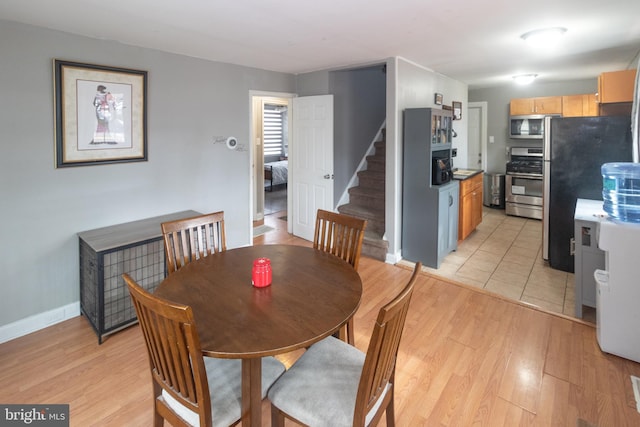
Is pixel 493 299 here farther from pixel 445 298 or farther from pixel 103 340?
pixel 103 340

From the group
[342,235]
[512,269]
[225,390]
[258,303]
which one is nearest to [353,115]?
[512,269]

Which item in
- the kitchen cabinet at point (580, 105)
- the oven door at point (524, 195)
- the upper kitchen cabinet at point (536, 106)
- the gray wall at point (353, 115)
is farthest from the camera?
the oven door at point (524, 195)

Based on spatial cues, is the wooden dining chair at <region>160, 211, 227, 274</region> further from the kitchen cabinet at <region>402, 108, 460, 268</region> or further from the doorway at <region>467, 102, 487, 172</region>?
the doorway at <region>467, 102, 487, 172</region>

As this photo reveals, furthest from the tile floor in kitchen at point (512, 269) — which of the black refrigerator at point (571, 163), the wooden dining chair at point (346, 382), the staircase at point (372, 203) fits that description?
the wooden dining chair at point (346, 382)

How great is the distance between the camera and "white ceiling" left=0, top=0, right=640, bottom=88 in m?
2.25

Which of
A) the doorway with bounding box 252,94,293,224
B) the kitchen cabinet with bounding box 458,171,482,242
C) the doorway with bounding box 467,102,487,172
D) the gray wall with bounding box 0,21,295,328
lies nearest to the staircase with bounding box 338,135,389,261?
the kitchen cabinet with bounding box 458,171,482,242

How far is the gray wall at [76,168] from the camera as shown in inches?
100.0

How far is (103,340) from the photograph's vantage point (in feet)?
8.55

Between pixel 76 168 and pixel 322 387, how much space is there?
Result: 8.68 ft

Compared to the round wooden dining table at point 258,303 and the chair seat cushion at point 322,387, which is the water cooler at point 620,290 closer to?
the round wooden dining table at point 258,303

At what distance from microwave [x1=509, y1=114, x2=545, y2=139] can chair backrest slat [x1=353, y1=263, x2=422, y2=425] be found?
5918 millimetres

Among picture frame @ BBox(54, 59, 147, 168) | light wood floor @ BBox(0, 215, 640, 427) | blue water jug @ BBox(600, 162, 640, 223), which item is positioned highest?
picture frame @ BBox(54, 59, 147, 168)

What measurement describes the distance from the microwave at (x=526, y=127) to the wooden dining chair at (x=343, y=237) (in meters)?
5.18

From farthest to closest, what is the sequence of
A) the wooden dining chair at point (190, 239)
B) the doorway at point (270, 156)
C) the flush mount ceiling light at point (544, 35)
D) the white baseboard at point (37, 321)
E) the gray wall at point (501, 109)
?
the gray wall at point (501, 109) → the doorway at point (270, 156) → the flush mount ceiling light at point (544, 35) → the white baseboard at point (37, 321) → the wooden dining chair at point (190, 239)
